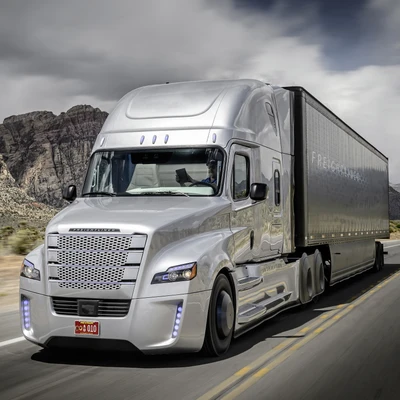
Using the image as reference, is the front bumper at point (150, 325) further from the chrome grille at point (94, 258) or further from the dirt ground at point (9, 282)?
the dirt ground at point (9, 282)

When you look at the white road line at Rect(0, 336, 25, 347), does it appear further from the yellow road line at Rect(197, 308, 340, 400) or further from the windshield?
the yellow road line at Rect(197, 308, 340, 400)

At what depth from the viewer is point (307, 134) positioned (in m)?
13.6

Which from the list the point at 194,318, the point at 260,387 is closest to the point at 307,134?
the point at 194,318

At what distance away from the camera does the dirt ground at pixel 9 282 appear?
13.8 m

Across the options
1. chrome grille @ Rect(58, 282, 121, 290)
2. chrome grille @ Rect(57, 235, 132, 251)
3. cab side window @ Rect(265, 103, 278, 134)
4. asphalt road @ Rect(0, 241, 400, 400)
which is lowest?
asphalt road @ Rect(0, 241, 400, 400)

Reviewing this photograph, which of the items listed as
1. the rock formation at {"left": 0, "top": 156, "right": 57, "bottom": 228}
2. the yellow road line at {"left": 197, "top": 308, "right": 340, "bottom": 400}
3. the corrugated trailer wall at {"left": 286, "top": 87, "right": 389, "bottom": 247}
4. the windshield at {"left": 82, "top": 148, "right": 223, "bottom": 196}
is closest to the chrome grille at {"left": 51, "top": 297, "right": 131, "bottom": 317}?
the yellow road line at {"left": 197, "top": 308, "right": 340, "bottom": 400}

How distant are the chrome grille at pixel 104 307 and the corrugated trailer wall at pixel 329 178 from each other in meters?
6.22

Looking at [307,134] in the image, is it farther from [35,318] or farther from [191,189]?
[35,318]

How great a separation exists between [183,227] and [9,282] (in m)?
10.3

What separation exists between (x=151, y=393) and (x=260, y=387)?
1053mm

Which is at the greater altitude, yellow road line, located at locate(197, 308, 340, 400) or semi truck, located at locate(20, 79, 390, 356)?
semi truck, located at locate(20, 79, 390, 356)

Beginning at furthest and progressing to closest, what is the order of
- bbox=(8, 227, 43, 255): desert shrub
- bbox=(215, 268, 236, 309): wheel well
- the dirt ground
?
1. bbox=(8, 227, 43, 255): desert shrub
2. the dirt ground
3. bbox=(215, 268, 236, 309): wheel well

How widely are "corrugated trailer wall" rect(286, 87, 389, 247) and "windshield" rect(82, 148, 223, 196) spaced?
4.33m

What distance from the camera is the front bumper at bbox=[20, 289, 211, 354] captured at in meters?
7.37
